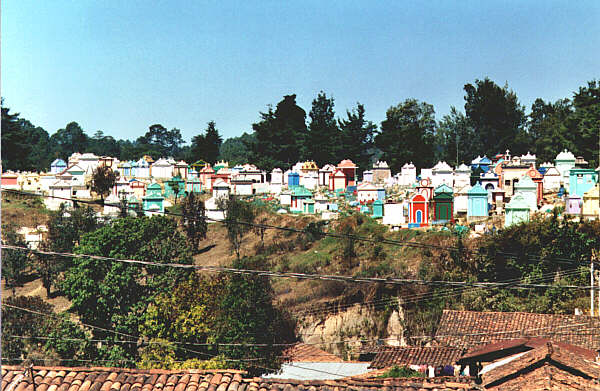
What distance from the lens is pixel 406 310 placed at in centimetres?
2431

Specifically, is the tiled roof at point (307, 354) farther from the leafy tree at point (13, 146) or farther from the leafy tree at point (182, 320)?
the leafy tree at point (13, 146)

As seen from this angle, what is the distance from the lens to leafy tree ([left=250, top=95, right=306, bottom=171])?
49562mm

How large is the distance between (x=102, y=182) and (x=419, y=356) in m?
30.1

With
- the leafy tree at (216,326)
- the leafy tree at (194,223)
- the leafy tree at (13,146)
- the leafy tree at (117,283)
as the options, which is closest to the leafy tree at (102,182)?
the leafy tree at (194,223)

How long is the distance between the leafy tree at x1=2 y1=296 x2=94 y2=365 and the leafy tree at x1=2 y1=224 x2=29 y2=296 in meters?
9.31

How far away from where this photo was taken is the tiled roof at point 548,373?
413 inches

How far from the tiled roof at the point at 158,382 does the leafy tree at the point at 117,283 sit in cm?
1335

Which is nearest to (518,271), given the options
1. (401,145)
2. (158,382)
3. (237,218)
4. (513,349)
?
(513,349)

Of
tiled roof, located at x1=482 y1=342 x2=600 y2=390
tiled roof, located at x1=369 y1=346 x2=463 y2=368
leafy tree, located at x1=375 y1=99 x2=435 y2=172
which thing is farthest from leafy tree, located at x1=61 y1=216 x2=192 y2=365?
leafy tree, located at x1=375 y1=99 x2=435 y2=172

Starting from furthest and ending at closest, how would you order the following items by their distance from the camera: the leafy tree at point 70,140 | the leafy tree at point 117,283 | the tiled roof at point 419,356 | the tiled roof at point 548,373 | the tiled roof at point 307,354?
the leafy tree at point 70,140 < the leafy tree at point 117,283 < the tiled roof at point 307,354 < the tiled roof at point 419,356 < the tiled roof at point 548,373

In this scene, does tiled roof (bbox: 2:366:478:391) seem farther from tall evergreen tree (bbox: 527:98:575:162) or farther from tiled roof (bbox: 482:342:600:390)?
tall evergreen tree (bbox: 527:98:575:162)

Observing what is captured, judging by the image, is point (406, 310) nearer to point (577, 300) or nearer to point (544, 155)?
point (577, 300)

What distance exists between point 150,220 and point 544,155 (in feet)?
93.2

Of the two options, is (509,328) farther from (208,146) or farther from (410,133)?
(208,146)
